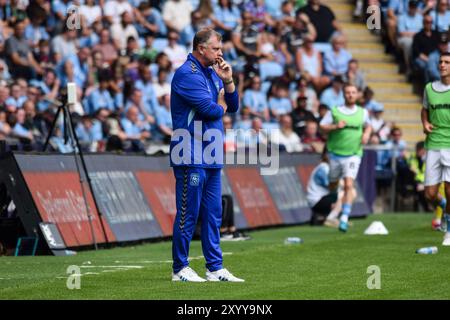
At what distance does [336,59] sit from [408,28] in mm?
3168

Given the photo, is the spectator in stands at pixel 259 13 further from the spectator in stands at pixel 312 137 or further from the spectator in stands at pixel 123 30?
the spectator in stands at pixel 312 137

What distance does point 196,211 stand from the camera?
13.1 m

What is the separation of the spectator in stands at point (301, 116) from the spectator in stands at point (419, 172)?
2.58 m

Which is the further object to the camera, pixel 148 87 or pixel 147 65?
pixel 147 65

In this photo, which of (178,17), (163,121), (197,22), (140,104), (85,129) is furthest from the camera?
(178,17)

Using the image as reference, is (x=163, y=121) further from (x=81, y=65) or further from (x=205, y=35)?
(x=205, y=35)

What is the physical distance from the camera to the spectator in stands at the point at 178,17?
30.8 metres

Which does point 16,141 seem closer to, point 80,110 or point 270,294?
point 80,110

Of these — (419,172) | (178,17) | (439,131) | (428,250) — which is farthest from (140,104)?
(428,250)

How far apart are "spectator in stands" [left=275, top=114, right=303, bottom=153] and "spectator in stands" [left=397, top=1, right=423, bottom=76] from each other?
7.52 meters

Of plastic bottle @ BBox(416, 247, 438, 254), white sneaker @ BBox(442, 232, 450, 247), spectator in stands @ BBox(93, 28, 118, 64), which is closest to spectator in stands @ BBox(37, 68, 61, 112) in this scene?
spectator in stands @ BBox(93, 28, 118, 64)

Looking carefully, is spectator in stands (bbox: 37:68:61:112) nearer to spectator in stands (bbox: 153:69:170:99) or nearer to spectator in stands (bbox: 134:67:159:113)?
spectator in stands (bbox: 134:67:159:113)

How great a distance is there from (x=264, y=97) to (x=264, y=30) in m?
3.50

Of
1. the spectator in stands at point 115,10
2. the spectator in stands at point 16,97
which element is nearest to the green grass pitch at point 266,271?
the spectator in stands at point 16,97
